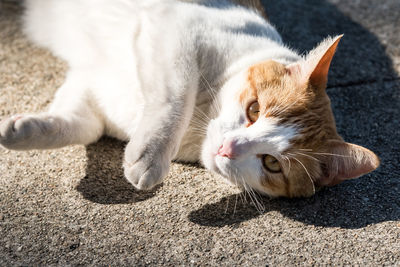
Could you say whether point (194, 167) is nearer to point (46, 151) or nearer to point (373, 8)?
point (46, 151)

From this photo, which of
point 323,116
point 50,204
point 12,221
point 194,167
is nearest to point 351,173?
point 323,116

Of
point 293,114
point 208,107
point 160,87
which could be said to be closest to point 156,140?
point 160,87

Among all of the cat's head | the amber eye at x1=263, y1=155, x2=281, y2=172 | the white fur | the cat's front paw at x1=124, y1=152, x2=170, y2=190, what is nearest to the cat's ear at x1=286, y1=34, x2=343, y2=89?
the cat's head

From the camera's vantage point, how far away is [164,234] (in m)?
1.99

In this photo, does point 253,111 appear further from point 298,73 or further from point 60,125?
point 60,125

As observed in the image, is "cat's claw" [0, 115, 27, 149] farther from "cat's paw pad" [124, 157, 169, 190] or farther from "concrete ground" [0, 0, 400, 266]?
"cat's paw pad" [124, 157, 169, 190]

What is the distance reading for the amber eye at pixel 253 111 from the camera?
2100 mm

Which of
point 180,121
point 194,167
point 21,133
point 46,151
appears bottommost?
point 46,151

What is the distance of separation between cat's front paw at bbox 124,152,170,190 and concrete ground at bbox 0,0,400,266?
0.20 metres

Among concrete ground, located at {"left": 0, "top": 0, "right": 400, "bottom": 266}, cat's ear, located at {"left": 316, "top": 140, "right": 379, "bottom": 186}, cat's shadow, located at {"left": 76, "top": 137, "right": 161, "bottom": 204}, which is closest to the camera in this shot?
concrete ground, located at {"left": 0, "top": 0, "right": 400, "bottom": 266}

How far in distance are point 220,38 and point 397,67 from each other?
1600 millimetres

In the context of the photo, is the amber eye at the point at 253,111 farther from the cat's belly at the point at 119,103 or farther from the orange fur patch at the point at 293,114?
the cat's belly at the point at 119,103

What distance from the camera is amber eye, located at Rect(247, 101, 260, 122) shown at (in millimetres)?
2100

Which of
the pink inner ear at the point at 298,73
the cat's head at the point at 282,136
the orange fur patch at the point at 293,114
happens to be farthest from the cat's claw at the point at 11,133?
the pink inner ear at the point at 298,73
